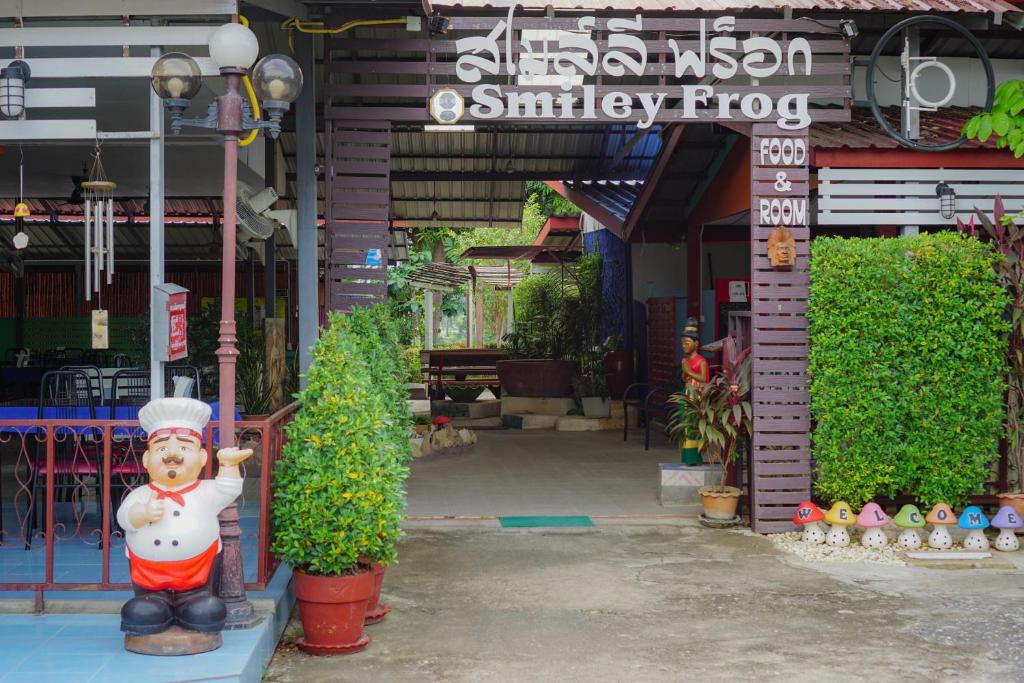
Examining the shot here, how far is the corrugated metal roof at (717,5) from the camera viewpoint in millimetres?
8039

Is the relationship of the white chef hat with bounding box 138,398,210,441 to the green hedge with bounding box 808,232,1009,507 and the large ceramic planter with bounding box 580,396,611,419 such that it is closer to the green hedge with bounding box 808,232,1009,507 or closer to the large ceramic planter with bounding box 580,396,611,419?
the green hedge with bounding box 808,232,1009,507

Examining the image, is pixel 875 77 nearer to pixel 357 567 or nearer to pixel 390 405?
pixel 390 405

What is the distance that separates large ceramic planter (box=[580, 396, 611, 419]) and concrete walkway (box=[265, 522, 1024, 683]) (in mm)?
6719

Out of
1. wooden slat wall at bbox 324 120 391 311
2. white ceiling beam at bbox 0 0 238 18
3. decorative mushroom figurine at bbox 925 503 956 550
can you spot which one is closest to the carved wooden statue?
decorative mushroom figurine at bbox 925 503 956 550

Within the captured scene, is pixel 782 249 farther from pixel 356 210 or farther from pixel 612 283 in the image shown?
pixel 612 283

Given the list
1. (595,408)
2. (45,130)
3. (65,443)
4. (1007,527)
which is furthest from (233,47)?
(595,408)

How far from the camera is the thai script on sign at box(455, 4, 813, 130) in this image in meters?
7.95

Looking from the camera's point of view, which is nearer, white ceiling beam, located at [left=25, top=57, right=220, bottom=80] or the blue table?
white ceiling beam, located at [left=25, top=57, right=220, bottom=80]

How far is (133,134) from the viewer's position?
5887 millimetres

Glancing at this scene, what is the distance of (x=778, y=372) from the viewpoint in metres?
8.17

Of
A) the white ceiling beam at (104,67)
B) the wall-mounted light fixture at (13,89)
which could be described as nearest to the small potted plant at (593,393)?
the white ceiling beam at (104,67)

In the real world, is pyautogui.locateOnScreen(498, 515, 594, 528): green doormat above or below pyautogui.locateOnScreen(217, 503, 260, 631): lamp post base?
below

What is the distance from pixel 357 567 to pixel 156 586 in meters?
1.00

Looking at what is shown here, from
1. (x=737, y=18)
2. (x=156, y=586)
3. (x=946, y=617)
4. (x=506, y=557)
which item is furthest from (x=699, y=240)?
(x=156, y=586)
